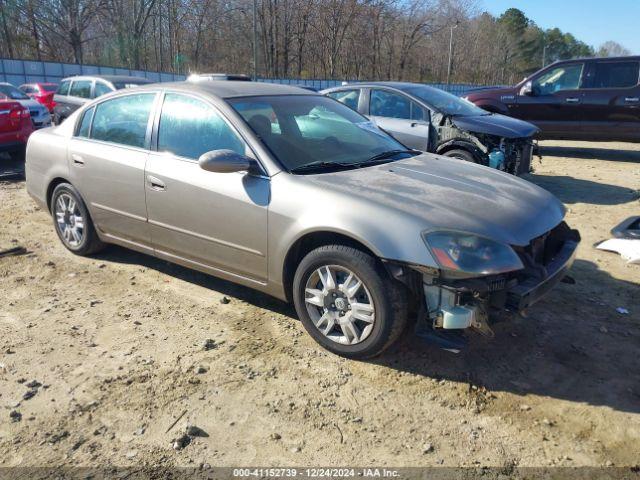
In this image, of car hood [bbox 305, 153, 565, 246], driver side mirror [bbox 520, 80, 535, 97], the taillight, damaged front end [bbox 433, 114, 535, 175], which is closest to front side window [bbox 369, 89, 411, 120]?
damaged front end [bbox 433, 114, 535, 175]

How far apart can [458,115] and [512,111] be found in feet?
14.0

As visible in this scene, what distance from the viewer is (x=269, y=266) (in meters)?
3.55

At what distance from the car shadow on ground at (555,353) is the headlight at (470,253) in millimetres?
639

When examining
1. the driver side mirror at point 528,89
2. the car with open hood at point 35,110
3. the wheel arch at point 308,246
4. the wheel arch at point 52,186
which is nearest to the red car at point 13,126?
the car with open hood at point 35,110

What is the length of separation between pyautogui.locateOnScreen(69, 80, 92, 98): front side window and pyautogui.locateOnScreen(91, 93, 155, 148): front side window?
336 inches

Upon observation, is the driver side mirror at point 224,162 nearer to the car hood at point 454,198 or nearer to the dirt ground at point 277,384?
the car hood at point 454,198

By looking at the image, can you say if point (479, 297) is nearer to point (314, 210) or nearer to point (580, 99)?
point (314, 210)

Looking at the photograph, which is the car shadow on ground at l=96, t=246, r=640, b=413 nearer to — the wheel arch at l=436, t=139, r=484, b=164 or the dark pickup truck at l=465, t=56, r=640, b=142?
the wheel arch at l=436, t=139, r=484, b=164

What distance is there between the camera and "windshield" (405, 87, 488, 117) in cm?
773

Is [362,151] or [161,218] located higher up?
[362,151]

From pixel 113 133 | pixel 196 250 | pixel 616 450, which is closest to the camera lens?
pixel 616 450

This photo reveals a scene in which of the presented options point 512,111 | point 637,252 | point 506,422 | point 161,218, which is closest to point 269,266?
point 161,218

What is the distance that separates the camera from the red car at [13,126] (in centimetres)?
895

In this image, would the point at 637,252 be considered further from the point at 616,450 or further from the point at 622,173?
the point at 622,173
